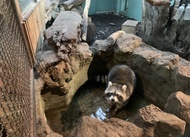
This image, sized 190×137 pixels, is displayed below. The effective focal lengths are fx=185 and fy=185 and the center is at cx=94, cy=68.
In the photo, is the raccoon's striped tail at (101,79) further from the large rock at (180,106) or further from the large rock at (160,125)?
the large rock at (160,125)

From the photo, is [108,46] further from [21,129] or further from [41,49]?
[21,129]

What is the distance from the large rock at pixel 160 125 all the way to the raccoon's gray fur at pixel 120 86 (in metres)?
1.53

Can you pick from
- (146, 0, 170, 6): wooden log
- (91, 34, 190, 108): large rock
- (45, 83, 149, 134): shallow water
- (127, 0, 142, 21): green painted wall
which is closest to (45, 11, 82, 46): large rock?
(91, 34, 190, 108): large rock

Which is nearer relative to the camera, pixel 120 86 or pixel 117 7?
pixel 120 86

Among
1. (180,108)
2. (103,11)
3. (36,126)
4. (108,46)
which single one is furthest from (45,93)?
(103,11)

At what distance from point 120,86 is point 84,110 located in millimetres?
976

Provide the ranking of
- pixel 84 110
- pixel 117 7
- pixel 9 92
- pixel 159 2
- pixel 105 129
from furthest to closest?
pixel 117 7, pixel 159 2, pixel 84 110, pixel 105 129, pixel 9 92

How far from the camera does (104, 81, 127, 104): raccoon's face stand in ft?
12.1

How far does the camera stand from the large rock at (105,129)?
1.93 meters

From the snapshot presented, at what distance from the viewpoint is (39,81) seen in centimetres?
339

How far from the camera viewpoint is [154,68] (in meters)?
3.85

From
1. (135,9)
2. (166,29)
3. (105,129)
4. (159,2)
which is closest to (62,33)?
(105,129)

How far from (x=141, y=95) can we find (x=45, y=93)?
2211mm

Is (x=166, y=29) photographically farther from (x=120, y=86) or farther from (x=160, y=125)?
(x=160, y=125)
